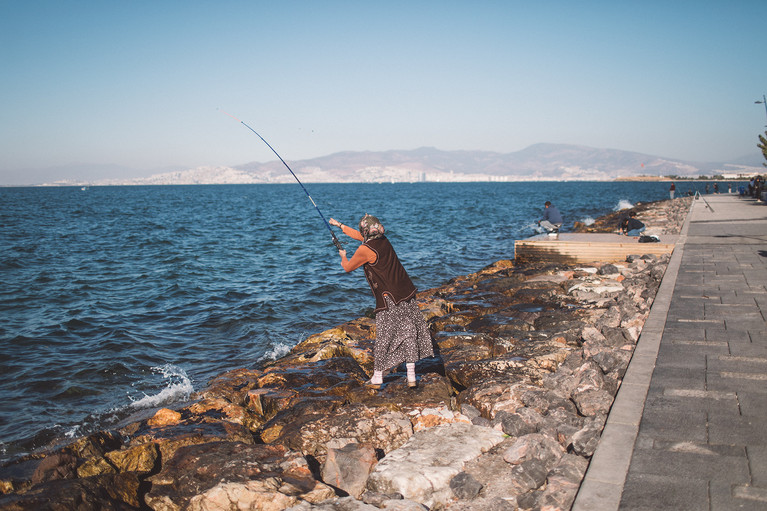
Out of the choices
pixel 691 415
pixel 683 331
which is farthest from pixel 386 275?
pixel 683 331

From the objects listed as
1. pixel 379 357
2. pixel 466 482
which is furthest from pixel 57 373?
pixel 466 482

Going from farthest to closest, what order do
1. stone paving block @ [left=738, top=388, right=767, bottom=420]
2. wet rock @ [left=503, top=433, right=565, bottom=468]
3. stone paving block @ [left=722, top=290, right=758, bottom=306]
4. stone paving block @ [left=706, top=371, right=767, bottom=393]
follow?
stone paving block @ [left=722, top=290, right=758, bottom=306], stone paving block @ [left=706, top=371, right=767, bottom=393], stone paving block @ [left=738, top=388, right=767, bottom=420], wet rock @ [left=503, top=433, right=565, bottom=468]

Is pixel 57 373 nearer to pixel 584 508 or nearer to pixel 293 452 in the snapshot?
pixel 293 452

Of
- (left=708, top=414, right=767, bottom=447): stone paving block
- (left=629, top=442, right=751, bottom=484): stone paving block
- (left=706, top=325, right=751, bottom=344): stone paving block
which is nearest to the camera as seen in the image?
(left=629, top=442, right=751, bottom=484): stone paving block

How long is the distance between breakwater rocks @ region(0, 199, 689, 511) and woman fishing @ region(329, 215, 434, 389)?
1.37ft

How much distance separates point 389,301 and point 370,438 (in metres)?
1.40

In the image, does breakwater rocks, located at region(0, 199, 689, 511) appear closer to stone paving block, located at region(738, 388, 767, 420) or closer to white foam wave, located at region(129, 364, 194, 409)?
white foam wave, located at region(129, 364, 194, 409)

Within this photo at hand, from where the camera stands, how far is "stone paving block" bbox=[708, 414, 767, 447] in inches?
145

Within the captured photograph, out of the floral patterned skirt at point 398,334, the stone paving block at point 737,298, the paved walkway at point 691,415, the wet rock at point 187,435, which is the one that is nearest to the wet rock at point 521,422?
the paved walkway at point 691,415

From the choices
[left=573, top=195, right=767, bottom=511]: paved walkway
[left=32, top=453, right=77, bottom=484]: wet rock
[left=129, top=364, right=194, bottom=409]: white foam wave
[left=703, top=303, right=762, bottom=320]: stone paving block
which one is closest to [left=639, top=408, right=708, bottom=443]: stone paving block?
[left=573, top=195, right=767, bottom=511]: paved walkway

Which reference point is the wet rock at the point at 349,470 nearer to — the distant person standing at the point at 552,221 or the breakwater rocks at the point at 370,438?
the breakwater rocks at the point at 370,438

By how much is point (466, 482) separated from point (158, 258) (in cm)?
2139

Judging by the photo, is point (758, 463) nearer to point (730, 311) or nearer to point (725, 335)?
point (725, 335)

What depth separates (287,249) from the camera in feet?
83.5
